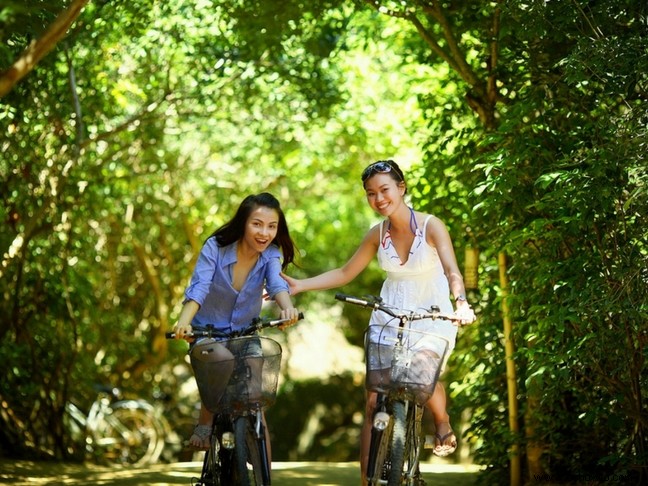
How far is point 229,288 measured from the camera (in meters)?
5.68

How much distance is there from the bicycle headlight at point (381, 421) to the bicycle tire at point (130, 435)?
8.72 m

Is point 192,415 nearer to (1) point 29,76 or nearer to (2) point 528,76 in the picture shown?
(1) point 29,76

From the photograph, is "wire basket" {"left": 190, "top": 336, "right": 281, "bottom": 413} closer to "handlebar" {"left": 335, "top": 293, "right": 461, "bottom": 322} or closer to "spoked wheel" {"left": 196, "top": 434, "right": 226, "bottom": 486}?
"spoked wheel" {"left": 196, "top": 434, "right": 226, "bottom": 486}

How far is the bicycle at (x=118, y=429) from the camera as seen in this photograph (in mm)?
12594

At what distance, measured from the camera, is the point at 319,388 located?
820 inches

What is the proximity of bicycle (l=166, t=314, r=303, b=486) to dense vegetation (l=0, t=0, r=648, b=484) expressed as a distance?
5.47 ft

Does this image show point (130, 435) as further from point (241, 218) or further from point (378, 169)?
point (378, 169)

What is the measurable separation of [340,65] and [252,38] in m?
4.19

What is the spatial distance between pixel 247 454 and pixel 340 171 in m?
12.3

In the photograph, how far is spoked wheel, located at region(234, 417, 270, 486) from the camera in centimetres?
507

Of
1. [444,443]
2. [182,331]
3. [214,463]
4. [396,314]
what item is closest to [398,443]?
[444,443]

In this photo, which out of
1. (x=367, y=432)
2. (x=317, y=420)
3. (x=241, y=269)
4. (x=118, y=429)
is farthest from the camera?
(x=317, y=420)

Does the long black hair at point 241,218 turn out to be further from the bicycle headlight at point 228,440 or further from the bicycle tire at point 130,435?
the bicycle tire at point 130,435

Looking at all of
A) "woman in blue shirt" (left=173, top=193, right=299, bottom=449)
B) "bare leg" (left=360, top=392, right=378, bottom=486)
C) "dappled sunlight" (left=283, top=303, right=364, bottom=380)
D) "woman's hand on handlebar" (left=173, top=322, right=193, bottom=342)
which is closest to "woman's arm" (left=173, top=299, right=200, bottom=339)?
"woman's hand on handlebar" (left=173, top=322, right=193, bottom=342)
